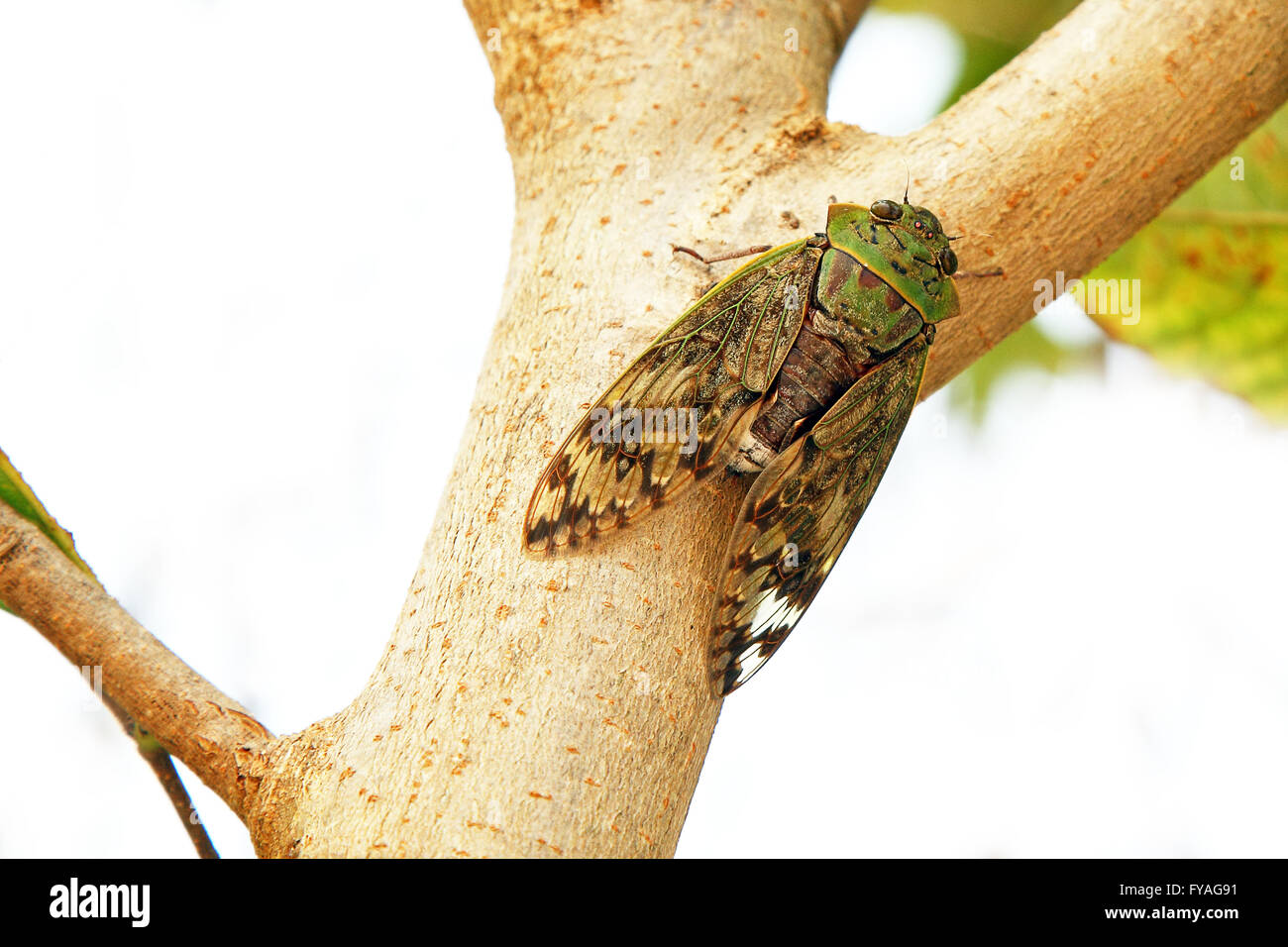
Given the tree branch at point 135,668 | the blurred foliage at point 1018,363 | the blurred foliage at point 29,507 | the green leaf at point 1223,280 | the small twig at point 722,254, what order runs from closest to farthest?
the tree branch at point 135,668 → the blurred foliage at point 29,507 → the small twig at point 722,254 → the green leaf at point 1223,280 → the blurred foliage at point 1018,363

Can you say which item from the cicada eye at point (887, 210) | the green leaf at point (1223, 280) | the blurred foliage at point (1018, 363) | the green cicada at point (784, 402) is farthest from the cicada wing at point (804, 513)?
the blurred foliage at point (1018, 363)

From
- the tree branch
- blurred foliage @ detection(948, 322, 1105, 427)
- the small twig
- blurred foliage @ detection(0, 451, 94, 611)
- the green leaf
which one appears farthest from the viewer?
blurred foliage @ detection(948, 322, 1105, 427)

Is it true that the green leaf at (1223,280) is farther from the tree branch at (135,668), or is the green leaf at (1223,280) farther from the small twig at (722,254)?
the tree branch at (135,668)

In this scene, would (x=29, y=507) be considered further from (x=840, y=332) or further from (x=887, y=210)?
(x=887, y=210)

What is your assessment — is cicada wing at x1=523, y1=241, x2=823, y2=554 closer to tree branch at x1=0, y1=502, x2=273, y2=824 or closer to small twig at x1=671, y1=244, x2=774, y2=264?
small twig at x1=671, y1=244, x2=774, y2=264

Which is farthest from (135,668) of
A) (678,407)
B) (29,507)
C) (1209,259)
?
(1209,259)

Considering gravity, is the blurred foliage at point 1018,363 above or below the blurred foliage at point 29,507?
above

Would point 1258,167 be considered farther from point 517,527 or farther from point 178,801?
point 178,801

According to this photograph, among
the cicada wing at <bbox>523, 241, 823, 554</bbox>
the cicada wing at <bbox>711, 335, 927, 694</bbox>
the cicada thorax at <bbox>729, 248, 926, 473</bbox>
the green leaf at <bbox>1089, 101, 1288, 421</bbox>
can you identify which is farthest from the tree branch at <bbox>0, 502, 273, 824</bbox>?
the green leaf at <bbox>1089, 101, 1288, 421</bbox>
